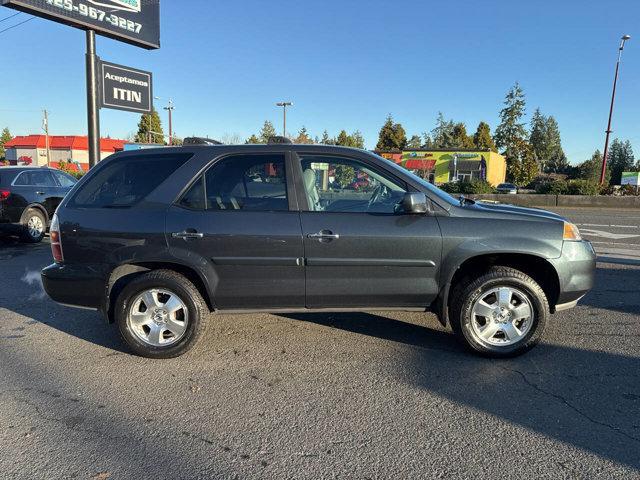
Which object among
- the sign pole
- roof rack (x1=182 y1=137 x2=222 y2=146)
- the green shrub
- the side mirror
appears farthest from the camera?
the green shrub

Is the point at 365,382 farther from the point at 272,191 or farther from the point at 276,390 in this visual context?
the point at 272,191

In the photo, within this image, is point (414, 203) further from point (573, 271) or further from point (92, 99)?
point (92, 99)

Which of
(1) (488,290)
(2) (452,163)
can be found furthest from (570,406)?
(2) (452,163)

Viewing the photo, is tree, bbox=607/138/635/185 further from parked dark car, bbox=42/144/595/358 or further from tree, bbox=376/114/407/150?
parked dark car, bbox=42/144/595/358

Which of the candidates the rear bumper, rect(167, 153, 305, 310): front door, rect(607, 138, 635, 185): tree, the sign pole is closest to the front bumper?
rect(167, 153, 305, 310): front door

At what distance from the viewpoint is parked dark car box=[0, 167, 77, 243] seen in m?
9.19

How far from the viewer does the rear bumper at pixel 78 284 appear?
12.6 feet

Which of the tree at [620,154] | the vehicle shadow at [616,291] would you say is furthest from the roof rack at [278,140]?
the tree at [620,154]

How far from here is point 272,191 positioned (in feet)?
12.7

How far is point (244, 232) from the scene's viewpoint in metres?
3.72

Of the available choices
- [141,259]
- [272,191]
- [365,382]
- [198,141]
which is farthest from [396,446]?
[198,141]

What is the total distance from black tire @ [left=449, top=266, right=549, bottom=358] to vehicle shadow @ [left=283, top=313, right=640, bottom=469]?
0.11 m

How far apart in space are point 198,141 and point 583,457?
3.79 m

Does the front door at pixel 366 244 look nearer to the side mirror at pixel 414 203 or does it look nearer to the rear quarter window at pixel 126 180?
the side mirror at pixel 414 203
